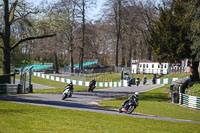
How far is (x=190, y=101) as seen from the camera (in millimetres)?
26359

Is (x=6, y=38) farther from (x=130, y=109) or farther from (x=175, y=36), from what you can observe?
(x=175, y=36)

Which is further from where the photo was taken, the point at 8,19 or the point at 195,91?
the point at 8,19

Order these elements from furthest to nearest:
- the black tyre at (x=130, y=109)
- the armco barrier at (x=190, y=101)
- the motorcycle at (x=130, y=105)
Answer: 1. the armco barrier at (x=190, y=101)
2. the black tyre at (x=130, y=109)
3. the motorcycle at (x=130, y=105)

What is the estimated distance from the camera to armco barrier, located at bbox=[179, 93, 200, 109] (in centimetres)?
2541

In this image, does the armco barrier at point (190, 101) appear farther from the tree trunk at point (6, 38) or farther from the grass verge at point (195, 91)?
the tree trunk at point (6, 38)

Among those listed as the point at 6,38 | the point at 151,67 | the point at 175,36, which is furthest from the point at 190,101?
the point at 151,67

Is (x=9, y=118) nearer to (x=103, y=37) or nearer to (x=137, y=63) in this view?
(x=137, y=63)

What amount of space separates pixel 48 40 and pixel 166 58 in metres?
→ 26.8

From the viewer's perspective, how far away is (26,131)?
9805 mm

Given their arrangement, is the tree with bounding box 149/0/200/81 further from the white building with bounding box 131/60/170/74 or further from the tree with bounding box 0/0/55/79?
the white building with bounding box 131/60/170/74

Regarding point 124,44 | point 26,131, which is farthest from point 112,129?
point 124,44

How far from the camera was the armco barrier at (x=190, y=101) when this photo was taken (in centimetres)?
2541

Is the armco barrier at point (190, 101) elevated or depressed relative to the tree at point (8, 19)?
depressed

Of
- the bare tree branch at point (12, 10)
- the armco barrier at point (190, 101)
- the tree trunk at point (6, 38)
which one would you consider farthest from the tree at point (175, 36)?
the tree trunk at point (6, 38)
